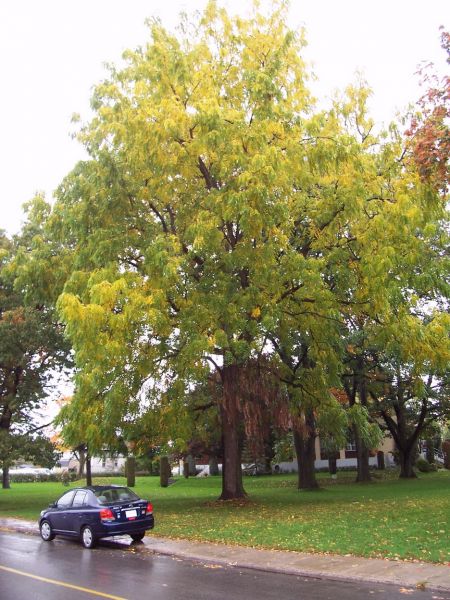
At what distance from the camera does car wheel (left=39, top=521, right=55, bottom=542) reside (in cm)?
1502

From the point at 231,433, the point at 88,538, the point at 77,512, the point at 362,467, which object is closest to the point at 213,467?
the point at 362,467

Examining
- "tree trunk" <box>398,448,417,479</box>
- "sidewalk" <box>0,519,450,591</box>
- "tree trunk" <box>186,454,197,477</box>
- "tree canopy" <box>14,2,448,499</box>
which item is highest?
"tree canopy" <box>14,2,448,499</box>

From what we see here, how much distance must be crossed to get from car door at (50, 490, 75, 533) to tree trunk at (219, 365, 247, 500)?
515cm

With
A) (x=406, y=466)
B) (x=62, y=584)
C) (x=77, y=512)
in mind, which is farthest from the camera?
(x=406, y=466)

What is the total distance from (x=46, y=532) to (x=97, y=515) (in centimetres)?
262

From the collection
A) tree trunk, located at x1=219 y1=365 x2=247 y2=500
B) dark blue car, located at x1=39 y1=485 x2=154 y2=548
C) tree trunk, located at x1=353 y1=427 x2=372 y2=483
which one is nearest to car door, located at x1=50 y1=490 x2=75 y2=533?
dark blue car, located at x1=39 y1=485 x2=154 y2=548

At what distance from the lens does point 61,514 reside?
1471 centimetres

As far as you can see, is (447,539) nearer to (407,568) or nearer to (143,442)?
(407,568)

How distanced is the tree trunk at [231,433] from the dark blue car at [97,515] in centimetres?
443

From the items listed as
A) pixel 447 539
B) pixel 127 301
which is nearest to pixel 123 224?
pixel 127 301

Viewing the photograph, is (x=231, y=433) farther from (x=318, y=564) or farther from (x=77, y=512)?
(x=318, y=564)

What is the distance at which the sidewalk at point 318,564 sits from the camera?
901 centimetres

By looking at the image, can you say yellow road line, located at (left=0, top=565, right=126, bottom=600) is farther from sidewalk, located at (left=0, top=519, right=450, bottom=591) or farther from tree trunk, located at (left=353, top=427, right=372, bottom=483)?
tree trunk, located at (left=353, top=427, right=372, bottom=483)

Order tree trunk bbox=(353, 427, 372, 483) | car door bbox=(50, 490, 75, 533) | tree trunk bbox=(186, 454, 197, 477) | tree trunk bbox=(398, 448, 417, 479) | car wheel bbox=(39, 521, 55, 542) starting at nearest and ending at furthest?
car door bbox=(50, 490, 75, 533)
car wheel bbox=(39, 521, 55, 542)
tree trunk bbox=(353, 427, 372, 483)
tree trunk bbox=(398, 448, 417, 479)
tree trunk bbox=(186, 454, 197, 477)
